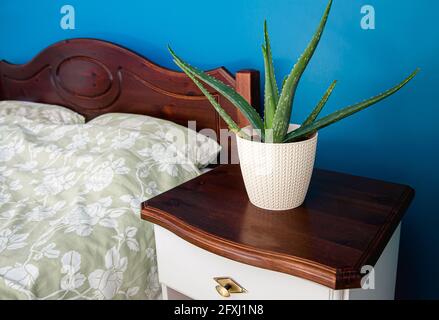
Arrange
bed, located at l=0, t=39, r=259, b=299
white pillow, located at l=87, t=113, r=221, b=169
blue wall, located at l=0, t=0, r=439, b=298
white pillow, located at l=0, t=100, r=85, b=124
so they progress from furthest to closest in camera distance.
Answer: white pillow, located at l=0, t=100, r=85, b=124 < white pillow, located at l=87, t=113, r=221, b=169 < blue wall, located at l=0, t=0, r=439, b=298 < bed, located at l=0, t=39, r=259, b=299

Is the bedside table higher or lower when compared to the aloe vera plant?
lower

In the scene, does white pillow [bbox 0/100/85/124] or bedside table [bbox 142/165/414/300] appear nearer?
bedside table [bbox 142/165/414/300]

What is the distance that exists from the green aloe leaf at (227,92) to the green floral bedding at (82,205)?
1.27 feet

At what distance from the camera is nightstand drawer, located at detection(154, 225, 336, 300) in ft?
2.40

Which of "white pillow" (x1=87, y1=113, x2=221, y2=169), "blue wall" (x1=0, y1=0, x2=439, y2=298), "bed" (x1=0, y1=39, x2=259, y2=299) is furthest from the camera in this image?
"white pillow" (x1=87, y1=113, x2=221, y2=169)

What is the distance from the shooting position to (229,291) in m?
0.82

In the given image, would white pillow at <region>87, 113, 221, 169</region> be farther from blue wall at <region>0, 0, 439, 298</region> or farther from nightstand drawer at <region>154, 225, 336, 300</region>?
nightstand drawer at <region>154, 225, 336, 300</region>

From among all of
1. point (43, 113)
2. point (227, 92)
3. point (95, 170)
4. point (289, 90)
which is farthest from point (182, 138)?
point (43, 113)

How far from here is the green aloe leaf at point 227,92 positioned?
2.74 ft

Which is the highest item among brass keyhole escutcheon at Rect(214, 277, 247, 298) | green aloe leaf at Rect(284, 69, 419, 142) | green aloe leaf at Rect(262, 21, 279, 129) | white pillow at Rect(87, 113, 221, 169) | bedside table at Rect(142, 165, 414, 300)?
green aloe leaf at Rect(262, 21, 279, 129)

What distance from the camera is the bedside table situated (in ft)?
2.30

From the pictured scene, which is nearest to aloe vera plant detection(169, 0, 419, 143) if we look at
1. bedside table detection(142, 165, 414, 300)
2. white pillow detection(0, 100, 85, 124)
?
bedside table detection(142, 165, 414, 300)

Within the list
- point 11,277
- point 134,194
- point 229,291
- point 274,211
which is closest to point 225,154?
point 134,194

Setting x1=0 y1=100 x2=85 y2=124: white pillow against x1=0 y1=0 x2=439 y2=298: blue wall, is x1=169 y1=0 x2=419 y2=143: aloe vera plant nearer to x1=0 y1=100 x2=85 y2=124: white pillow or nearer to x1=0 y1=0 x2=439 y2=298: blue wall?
x1=0 y1=0 x2=439 y2=298: blue wall
